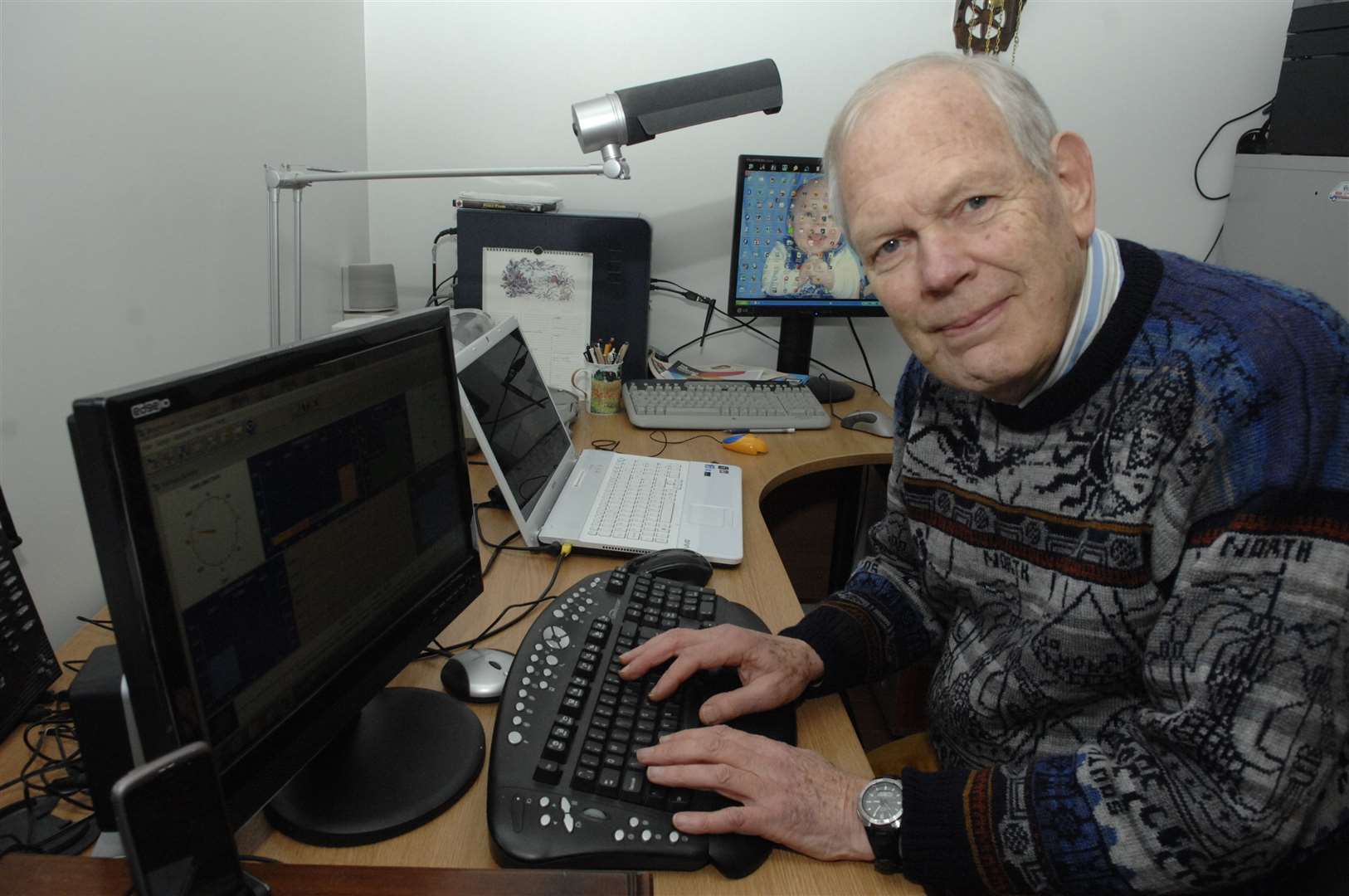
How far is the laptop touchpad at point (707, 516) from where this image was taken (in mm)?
1280

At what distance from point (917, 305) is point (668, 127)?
0.63 metres

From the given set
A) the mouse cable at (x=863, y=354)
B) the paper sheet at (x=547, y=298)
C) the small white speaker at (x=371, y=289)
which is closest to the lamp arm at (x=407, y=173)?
the small white speaker at (x=371, y=289)

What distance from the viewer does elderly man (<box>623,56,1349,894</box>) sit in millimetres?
688

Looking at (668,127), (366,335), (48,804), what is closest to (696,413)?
(668,127)

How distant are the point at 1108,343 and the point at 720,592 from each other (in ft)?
1.78

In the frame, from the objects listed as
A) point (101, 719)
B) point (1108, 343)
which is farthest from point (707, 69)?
point (101, 719)

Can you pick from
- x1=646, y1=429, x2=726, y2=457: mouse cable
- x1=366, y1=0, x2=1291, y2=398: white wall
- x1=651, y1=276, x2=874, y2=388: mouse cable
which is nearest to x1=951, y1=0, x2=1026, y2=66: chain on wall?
x1=366, y1=0, x2=1291, y2=398: white wall

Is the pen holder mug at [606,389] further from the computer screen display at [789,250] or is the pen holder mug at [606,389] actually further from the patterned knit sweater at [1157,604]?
the patterned knit sweater at [1157,604]

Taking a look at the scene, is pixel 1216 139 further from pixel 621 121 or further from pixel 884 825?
pixel 884 825

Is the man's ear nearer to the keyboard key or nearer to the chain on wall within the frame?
the keyboard key

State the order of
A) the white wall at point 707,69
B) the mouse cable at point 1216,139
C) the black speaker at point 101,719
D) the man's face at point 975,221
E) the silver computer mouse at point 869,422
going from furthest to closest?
the mouse cable at point 1216,139 < the white wall at point 707,69 < the silver computer mouse at point 869,422 < the man's face at point 975,221 < the black speaker at point 101,719

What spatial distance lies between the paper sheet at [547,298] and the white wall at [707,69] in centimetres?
24

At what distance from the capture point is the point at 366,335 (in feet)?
2.28

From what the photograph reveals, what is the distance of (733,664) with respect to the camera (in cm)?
87
